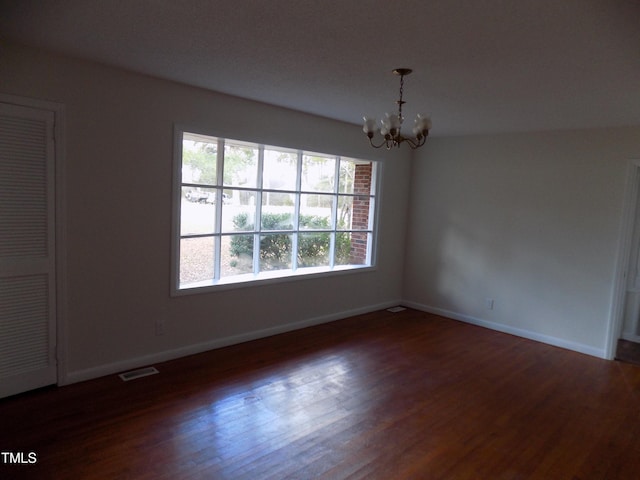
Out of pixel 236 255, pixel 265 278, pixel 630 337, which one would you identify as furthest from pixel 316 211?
pixel 630 337

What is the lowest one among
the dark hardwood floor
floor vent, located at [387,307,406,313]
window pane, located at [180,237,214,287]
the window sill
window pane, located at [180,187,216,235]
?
the dark hardwood floor

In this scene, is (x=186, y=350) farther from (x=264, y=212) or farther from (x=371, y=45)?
(x=371, y=45)

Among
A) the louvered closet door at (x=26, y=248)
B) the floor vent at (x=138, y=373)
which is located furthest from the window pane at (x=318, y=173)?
the louvered closet door at (x=26, y=248)

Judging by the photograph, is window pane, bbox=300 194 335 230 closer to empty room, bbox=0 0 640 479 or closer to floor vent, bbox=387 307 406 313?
empty room, bbox=0 0 640 479

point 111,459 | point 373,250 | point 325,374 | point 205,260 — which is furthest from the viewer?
point 373,250

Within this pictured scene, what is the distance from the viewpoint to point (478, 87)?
10.2 ft

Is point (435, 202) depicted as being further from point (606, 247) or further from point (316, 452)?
point (316, 452)

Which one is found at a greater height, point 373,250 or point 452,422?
point 373,250

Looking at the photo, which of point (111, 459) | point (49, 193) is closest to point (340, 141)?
point (49, 193)

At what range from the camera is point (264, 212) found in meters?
4.40

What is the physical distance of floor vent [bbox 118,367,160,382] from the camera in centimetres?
330

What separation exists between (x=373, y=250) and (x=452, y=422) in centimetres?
288

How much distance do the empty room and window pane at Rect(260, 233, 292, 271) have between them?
0.13 feet

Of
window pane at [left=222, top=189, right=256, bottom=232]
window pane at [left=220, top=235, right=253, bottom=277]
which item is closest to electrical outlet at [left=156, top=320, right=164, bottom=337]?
window pane at [left=220, top=235, right=253, bottom=277]
